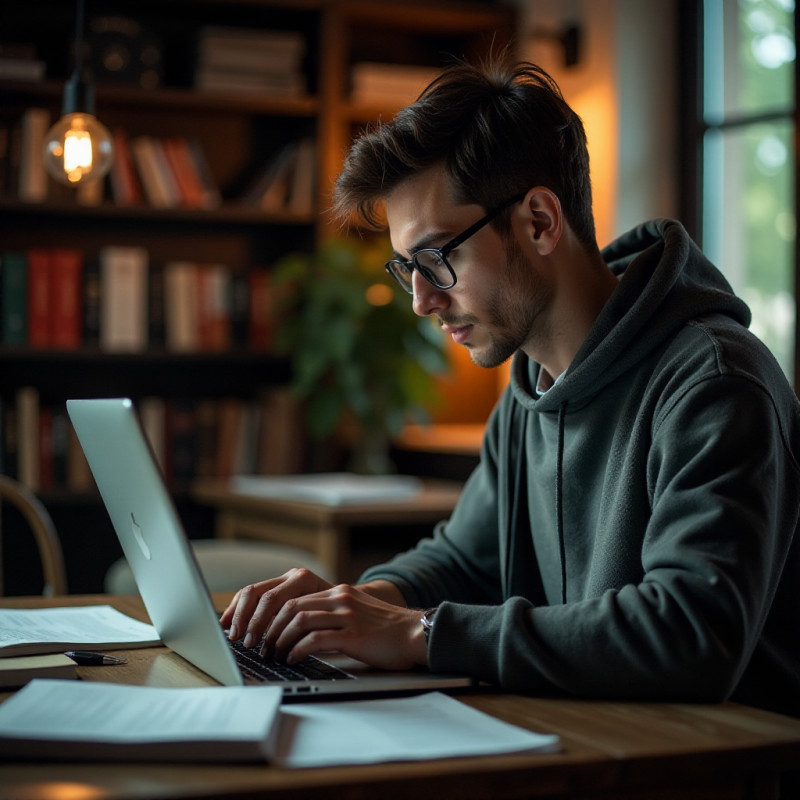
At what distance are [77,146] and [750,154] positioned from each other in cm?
208

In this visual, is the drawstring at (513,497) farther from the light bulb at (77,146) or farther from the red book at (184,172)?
the red book at (184,172)

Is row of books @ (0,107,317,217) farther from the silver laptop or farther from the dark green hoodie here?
the silver laptop

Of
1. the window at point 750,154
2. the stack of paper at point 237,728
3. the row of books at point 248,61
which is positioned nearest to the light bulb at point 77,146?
the stack of paper at point 237,728

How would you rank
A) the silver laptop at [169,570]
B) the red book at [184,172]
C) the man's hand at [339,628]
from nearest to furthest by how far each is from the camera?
the silver laptop at [169,570] → the man's hand at [339,628] → the red book at [184,172]

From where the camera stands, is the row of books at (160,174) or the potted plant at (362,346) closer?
the potted plant at (362,346)

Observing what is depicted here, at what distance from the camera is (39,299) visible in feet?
11.9

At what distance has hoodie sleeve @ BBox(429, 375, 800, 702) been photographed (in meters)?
1.02

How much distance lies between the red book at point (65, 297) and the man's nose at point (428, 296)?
2.43 m

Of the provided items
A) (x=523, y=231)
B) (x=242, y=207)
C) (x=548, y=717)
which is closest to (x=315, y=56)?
(x=242, y=207)

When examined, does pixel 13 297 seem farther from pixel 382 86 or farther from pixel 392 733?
pixel 392 733

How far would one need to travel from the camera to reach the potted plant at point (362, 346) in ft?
11.6

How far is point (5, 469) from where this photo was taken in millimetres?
3566

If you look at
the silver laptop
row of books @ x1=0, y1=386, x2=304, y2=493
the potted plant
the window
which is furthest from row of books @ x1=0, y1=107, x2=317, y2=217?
the silver laptop

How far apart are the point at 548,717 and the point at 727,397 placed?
39 cm
